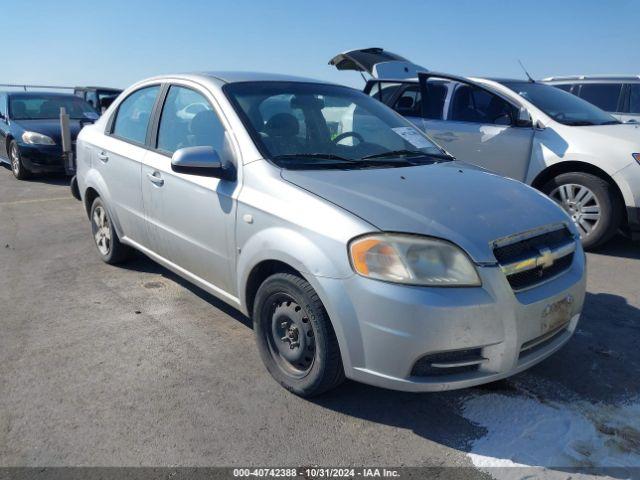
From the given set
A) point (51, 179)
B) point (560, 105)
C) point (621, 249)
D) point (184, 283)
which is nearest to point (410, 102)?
point (560, 105)

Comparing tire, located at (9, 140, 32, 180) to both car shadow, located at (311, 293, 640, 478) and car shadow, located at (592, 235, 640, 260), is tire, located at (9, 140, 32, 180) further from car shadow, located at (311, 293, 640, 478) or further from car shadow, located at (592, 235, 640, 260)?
car shadow, located at (592, 235, 640, 260)

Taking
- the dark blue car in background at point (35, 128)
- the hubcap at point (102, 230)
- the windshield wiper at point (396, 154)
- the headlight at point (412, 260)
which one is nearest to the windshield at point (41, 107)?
the dark blue car in background at point (35, 128)

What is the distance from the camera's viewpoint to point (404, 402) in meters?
2.80

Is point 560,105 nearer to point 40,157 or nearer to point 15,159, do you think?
point 40,157

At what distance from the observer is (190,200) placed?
10.9ft

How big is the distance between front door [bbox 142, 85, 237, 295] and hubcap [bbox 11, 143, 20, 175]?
22.4ft

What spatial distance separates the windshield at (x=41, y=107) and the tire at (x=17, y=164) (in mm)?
634

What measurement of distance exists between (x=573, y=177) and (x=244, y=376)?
159 inches

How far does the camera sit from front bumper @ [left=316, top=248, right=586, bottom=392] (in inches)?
89.3

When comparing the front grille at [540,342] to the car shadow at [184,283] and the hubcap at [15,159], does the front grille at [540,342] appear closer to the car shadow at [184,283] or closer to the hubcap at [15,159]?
the car shadow at [184,283]

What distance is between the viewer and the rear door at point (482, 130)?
5750mm

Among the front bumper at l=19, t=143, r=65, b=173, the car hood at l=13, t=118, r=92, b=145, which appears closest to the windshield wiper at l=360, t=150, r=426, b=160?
the car hood at l=13, t=118, r=92, b=145

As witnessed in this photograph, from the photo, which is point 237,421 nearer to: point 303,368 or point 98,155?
point 303,368

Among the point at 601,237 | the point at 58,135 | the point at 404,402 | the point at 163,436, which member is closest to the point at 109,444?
the point at 163,436
